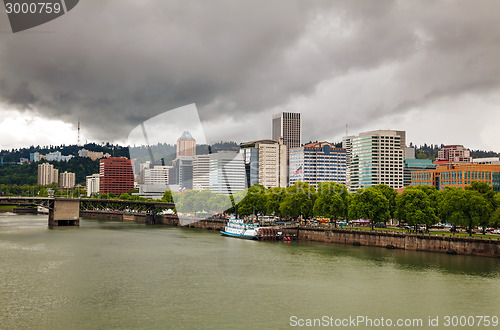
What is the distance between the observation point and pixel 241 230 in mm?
65562

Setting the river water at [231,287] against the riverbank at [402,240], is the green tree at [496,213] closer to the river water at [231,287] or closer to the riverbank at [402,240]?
the riverbank at [402,240]

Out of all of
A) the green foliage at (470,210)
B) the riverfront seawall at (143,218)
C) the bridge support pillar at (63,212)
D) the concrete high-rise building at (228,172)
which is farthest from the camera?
the concrete high-rise building at (228,172)

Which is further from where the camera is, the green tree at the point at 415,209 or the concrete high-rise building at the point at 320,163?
the concrete high-rise building at the point at 320,163

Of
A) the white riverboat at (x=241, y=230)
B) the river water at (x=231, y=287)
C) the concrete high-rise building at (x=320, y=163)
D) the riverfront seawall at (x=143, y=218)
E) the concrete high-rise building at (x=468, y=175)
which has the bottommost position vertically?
the riverfront seawall at (x=143, y=218)

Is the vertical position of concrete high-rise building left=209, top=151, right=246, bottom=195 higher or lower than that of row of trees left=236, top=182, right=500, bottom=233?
higher

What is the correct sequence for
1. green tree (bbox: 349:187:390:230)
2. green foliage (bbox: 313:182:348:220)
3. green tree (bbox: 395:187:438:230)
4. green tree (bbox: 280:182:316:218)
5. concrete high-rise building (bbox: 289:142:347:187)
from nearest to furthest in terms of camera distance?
1. green tree (bbox: 395:187:438:230)
2. green tree (bbox: 349:187:390:230)
3. green foliage (bbox: 313:182:348:220)
4. green tree (bbox: 280:182:316:218)
5. concrete high-rise building (bbox: 289:142:347:187)

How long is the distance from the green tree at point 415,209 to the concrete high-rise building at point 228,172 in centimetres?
9319

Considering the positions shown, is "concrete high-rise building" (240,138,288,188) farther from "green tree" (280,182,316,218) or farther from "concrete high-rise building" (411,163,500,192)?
"green tree" (280,182,316,218)

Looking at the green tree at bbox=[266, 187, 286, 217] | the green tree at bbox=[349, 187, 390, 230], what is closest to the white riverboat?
the green tree at bbox=[266, 187, 286, 217]

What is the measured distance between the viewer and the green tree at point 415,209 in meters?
52.1

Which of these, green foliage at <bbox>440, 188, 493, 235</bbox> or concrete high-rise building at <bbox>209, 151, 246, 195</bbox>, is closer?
green foliage at <bbox>440, 188, 493, 235</bbox>

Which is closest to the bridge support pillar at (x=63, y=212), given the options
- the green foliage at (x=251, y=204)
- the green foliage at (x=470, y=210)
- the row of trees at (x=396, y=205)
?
the green foliage at (x=251, y=204)

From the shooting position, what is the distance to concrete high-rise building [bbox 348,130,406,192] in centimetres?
13825

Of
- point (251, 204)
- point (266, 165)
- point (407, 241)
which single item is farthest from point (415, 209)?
point (266, 165)
